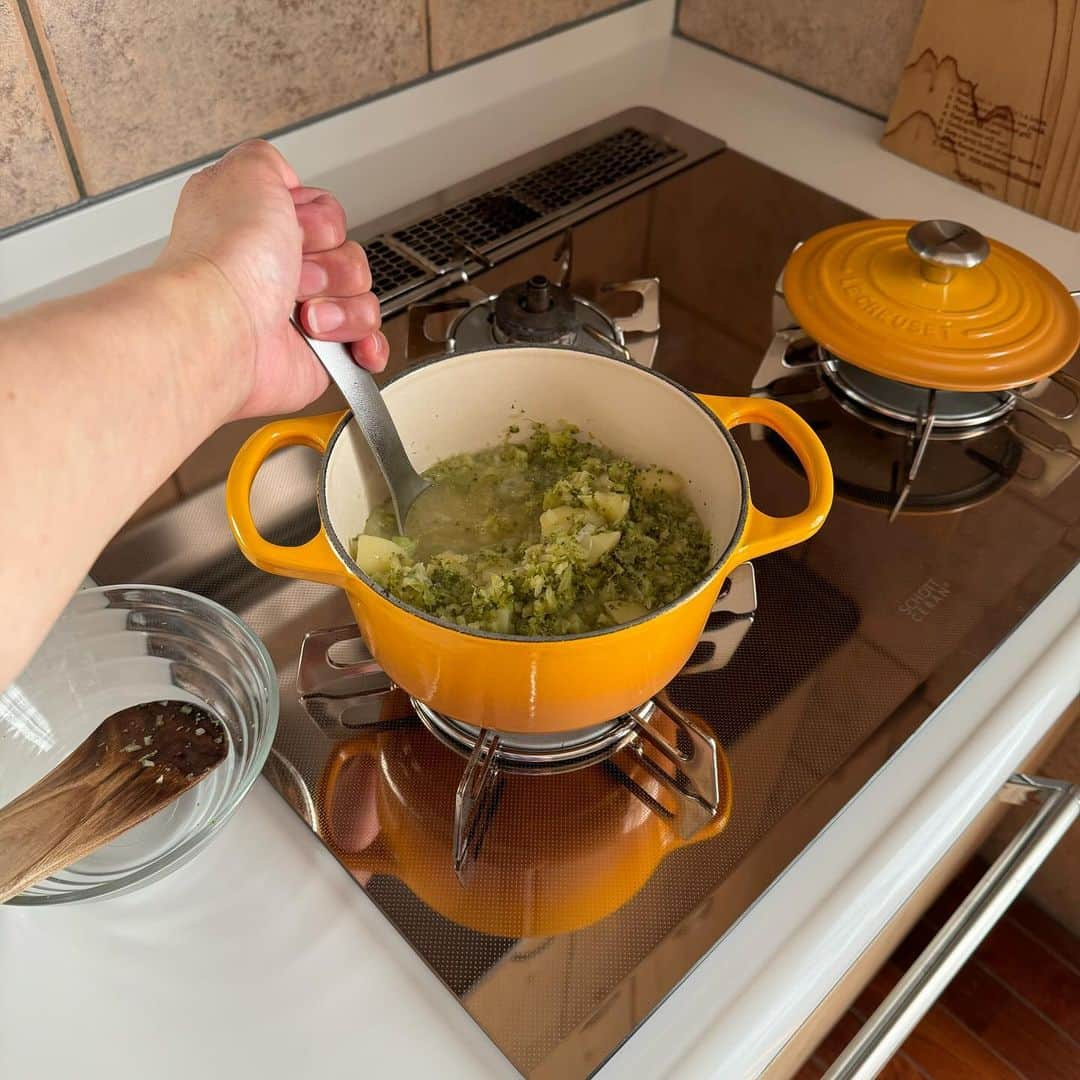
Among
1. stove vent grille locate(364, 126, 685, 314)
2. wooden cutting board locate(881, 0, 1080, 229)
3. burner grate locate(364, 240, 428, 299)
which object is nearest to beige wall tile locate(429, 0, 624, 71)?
stove vent grille locate(364, 126, 685, 314)

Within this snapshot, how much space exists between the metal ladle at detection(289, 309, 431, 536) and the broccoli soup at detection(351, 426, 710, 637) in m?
0.03

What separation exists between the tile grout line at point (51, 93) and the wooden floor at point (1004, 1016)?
44.7 inches

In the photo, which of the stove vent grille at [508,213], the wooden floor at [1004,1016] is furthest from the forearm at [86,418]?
the wooden floor at [1004,1016]

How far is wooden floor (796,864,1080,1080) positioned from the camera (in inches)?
46.4

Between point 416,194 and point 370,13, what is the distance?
0.51 feet

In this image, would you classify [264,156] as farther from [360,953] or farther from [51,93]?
[360,953]

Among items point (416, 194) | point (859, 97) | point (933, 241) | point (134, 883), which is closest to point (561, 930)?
point (134, 883)

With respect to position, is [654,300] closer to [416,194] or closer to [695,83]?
[416,194]

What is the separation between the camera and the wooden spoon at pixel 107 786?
47cm

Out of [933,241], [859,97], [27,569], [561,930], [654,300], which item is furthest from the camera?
[859,97]

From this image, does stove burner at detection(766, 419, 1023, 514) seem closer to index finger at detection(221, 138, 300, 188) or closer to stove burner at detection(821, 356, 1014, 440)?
stove burner at detection(821, 356, 1014, 440)

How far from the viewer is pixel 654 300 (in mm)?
837

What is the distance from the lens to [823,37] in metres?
1.06

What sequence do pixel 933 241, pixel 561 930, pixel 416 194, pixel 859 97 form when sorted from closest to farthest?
pixel 561 930 < pixel 933 241 < pixel 416 194 < pixel 859 97
